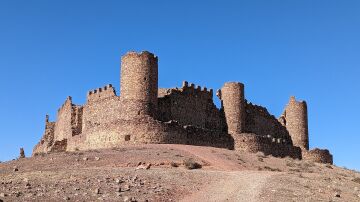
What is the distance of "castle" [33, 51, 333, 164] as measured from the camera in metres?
37.7

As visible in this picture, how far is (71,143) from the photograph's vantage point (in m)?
42.6

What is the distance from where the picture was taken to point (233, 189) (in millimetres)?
21734

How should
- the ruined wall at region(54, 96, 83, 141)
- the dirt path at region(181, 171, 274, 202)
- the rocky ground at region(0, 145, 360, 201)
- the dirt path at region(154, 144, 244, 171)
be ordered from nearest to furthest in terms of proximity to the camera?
the rocky ground at region(0, 145, 360, 201)
the dirt path at region(181, 171, 274, 202)
the dirt path at region(154, 144, 244, 171)
the ruined wall at region(54, 96, 83, 141)

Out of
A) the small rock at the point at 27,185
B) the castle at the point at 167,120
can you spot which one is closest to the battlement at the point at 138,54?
the castle at the point at 167,120

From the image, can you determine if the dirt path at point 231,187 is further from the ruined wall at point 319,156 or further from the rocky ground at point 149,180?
the ruined wall at point 319,156

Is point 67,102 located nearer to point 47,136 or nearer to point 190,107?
point 47,136

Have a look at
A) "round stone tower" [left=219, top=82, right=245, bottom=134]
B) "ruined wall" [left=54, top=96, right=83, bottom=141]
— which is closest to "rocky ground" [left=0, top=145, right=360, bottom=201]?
"round stone tower" [left=219, top=82, right=245, bottom=134]

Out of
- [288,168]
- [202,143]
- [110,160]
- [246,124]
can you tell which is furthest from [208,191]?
[246,124]

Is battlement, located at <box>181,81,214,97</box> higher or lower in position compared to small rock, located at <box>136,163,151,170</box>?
higher

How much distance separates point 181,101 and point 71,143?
27.3ft

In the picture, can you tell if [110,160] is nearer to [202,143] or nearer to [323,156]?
[202,143]

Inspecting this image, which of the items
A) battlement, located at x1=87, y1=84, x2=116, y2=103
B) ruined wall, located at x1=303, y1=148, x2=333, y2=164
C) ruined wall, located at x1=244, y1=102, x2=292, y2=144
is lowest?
ruined wall, located at x1=303, y1=148, x2=333, y2=164

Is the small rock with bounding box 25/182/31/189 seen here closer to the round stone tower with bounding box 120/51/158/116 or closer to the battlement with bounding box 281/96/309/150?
the round stone tower with bounding box 120/51/158/116

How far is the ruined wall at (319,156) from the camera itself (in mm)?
47438
